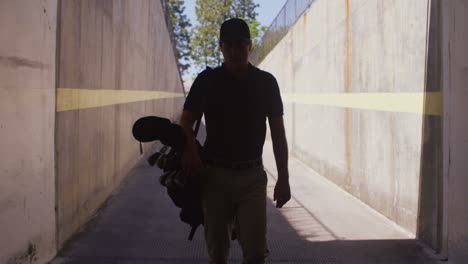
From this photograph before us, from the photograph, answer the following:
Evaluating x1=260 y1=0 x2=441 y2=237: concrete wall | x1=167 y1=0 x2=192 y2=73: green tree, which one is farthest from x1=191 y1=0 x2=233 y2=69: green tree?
x1=260 y1=0 x2=441 y2=237: concrete wall

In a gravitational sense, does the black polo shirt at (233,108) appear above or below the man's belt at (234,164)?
above

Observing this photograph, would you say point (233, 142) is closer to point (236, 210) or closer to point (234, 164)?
point (234, 164)

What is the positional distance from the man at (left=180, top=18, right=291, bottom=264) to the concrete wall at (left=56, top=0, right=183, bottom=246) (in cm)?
224

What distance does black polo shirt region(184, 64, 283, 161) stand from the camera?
3.57m

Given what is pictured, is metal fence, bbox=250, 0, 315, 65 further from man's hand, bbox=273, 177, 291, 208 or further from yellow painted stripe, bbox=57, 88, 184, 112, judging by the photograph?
man's hand, bbox=273, 177, 291, 208

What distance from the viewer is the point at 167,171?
364 cm

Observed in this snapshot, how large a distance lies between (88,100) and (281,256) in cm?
293

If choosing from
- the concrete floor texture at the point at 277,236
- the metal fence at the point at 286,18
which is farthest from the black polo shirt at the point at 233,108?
the metal fence at the point at 286,18

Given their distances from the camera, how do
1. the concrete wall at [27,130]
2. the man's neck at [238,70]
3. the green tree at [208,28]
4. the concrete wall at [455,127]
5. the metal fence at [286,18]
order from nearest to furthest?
the man's neck at [238,70]
the concrete wall at [27,130]
the concrete wall at [455,127]
the metal fence at [286,18]
the green tree at [208,28]

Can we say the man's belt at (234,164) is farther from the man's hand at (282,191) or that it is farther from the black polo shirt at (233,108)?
the man's hand at (282,191)

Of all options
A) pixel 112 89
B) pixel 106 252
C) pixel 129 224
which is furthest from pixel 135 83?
pixel 106 252

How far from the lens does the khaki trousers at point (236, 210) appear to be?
3.56m

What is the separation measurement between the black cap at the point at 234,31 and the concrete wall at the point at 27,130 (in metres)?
1.51

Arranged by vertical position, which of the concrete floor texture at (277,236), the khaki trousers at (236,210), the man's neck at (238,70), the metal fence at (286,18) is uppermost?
the metal fence at (286,18)
